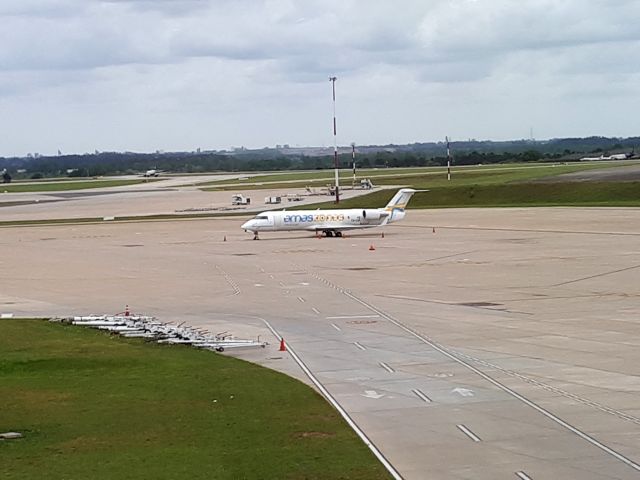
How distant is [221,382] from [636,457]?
47.9 ft

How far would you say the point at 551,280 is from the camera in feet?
193

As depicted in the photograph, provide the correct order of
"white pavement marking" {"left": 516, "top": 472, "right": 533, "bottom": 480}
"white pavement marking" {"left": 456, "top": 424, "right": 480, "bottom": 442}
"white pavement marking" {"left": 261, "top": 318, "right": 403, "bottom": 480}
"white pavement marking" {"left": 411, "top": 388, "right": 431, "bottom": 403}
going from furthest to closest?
"white pavement marking" {"left": 411, "top": 388, "right": 431, "bottom": 403}
"white pavement marking" {"left": 456, "top": 424, "right": 480, "bottom": 442}
"white pavement marking" {"left": 261, "top": 318, "right": 403, "bottom": 480}
"white pavement marking" {"left": 516, "top": 472, "right": 533, "bottom": 480}

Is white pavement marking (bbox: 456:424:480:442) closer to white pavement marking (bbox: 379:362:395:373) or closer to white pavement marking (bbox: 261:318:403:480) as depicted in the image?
white pavement marking (bbox: 261:318:403:480)

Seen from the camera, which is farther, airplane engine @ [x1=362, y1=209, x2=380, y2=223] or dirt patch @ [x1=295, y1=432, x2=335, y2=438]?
airplane engine @ [x1=362, y1=209, x2=380, y2=223]

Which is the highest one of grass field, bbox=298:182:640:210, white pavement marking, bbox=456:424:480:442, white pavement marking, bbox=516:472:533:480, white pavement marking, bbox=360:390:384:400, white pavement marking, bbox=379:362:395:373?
white pavement marking, bbox=516:472:533:480

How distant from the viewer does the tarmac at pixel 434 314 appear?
25.3 metres

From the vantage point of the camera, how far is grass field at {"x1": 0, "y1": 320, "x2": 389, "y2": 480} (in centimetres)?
2305

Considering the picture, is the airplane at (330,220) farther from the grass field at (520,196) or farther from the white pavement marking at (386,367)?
the white pavement marking at (386,367)

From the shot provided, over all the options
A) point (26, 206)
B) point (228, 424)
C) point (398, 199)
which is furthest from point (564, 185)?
point (228, 424)

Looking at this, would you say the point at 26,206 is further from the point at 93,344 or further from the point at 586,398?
the point at 586,398

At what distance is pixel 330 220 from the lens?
99.4m

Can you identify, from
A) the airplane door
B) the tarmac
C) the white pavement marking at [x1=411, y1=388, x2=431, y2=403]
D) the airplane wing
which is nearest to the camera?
the tarmac

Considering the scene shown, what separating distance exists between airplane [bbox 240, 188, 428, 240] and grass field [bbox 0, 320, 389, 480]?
59863mm

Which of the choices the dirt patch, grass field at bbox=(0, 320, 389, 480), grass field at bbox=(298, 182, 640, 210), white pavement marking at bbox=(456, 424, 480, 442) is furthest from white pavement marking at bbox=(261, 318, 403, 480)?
grass field at bbox=(298, 182, 640, 210)
